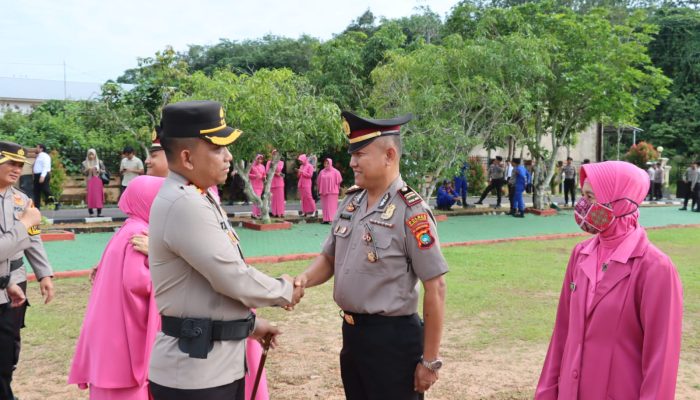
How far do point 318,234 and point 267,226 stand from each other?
4.45 feet

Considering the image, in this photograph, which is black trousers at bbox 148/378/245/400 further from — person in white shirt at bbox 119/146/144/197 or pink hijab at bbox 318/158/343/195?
pink hijab at bbox 318/158/343/195

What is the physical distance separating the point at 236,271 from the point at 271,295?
0.20 meters

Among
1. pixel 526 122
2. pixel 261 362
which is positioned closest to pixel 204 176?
pixel 261 362

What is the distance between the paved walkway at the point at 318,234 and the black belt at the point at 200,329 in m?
8.08

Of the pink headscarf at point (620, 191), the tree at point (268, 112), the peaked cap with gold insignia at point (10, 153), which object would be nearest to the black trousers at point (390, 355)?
the pink headscarf at point (620, 191)

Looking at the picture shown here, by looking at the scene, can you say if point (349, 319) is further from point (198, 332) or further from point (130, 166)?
point (130, 166)

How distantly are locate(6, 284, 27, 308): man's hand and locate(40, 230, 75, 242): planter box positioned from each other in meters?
8.96

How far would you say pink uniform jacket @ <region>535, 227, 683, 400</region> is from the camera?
261cm

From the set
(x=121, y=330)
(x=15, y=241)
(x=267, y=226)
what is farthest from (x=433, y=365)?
(x=267, y=226)

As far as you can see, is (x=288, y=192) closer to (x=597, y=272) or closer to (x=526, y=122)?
(x=526, y=122)

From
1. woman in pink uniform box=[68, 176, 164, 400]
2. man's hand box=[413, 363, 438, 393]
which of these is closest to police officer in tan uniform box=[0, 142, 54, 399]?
woman in pink uniform box=[68, 176, 164, 400]

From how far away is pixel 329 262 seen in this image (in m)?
3.49

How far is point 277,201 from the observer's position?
17391 mm

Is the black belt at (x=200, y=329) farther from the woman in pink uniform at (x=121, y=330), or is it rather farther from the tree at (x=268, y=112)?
the tree at (x=268, y=112)
